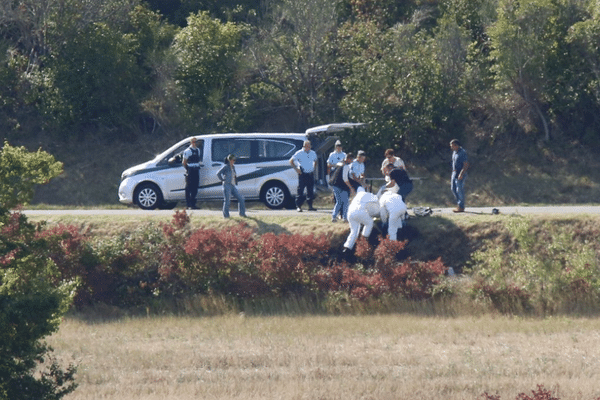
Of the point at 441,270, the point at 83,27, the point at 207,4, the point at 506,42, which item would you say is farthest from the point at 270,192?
the point at 207,4

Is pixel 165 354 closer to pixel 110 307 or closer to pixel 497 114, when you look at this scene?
pixel 110 307

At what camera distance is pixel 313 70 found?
104 ft

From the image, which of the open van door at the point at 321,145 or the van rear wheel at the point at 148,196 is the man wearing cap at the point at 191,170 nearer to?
the van rear wheel at the point at 148,196

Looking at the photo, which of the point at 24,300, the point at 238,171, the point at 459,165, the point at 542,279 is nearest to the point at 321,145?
the point at 238,171

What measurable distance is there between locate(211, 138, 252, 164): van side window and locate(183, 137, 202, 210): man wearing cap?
0.67 metres

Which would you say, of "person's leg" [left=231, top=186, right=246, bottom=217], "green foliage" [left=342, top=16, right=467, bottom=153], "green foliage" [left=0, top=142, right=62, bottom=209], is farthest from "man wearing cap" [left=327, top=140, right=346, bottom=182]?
"green foliage" [left=0, top=142, right=62, bottom=209]

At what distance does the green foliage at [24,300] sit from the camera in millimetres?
10141

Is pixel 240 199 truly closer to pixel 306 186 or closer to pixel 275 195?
pixel 306 186

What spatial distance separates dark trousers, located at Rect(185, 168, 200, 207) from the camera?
888 inches

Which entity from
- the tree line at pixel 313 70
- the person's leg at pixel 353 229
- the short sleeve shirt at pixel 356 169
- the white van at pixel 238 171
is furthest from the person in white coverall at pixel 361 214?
the tree line at pixel 313 70

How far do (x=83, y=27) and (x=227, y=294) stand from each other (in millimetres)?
16141

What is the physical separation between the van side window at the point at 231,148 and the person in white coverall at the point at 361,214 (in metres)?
4.87

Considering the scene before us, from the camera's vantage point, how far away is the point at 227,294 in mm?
19156

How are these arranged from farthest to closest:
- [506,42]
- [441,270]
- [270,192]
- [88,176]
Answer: [88,176]
[506,42]
[270,192]
[441,270]
